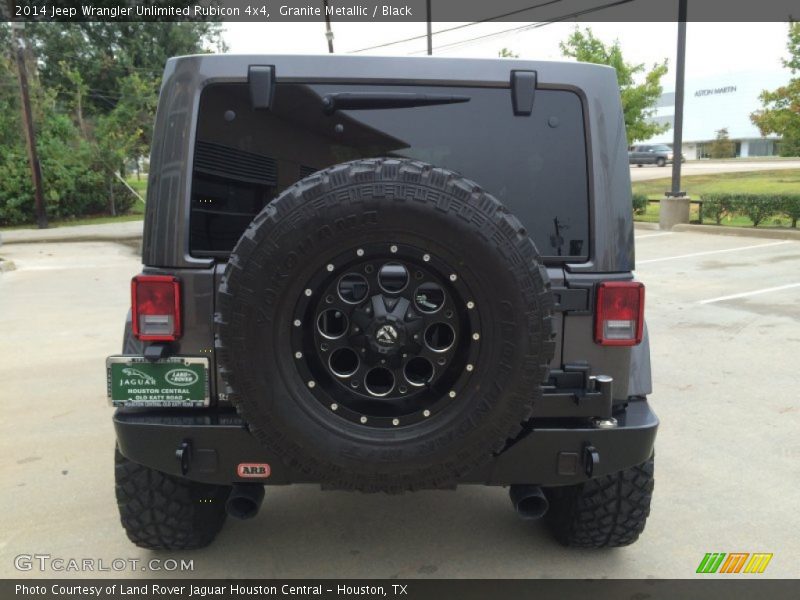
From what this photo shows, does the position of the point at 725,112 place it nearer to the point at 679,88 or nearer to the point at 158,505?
the point at 679,88

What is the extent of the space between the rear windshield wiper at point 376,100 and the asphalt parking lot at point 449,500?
1.89 metres

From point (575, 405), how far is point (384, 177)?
1.10m

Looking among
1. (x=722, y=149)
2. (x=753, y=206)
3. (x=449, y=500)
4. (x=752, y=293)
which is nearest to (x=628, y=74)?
(x=753, y=206)

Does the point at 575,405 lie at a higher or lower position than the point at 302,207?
lower

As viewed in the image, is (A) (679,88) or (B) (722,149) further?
(B) (722,149)

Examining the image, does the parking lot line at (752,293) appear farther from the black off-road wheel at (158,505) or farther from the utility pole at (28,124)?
the utility pole at (28,124)

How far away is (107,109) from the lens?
36344 millimetres

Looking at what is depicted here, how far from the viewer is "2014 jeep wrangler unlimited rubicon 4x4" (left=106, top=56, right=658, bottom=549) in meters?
2.16

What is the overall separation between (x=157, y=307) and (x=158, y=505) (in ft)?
2.84

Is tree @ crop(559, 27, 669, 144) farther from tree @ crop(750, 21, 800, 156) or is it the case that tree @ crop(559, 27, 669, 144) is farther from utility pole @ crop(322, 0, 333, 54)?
utility pole @ crop(322, 0, 333, 54)

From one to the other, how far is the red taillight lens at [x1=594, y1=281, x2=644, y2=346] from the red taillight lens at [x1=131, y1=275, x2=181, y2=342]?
153 cm

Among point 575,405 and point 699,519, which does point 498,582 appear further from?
point 699,519

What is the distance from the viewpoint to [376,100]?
7.98ft

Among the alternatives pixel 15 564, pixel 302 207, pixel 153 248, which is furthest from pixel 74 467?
pixel 302 207
